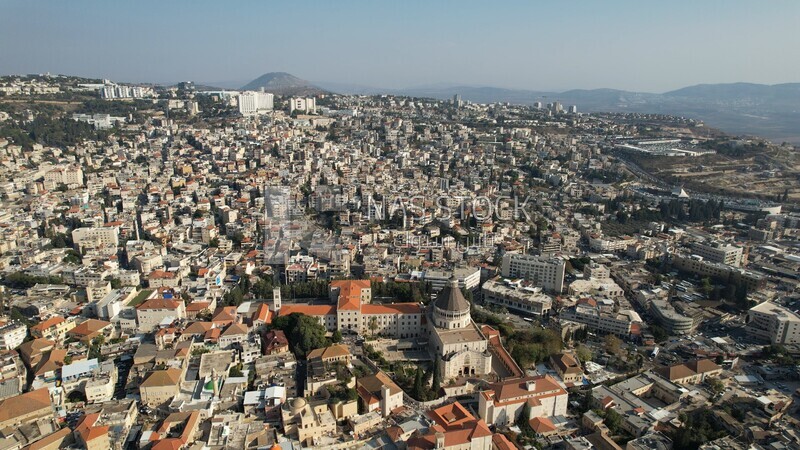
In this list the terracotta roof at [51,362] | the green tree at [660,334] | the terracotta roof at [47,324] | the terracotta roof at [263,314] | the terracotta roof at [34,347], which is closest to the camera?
the terracotta roof at [51,362]

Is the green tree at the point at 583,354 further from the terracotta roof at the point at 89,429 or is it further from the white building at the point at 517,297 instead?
the terracotta roof at the point at 89,429

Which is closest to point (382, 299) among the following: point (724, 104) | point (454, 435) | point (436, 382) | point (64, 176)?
point (436, 382)

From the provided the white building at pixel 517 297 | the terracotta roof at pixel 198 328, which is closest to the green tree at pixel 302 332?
the terracotta roof at pixel 198 328

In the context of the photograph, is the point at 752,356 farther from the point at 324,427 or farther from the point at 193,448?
the point at 193,448

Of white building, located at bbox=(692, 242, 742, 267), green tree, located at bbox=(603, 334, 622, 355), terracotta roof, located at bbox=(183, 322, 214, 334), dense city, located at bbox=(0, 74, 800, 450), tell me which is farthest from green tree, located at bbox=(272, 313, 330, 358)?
white building, located at bbox=(692, 242, 742, 267)

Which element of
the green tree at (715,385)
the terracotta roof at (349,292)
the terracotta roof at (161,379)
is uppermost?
the terracotta roof at (349,292)

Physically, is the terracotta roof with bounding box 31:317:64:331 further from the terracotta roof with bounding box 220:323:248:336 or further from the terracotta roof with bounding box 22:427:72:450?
the terracotta roof with bounding box 22:427:72:450
